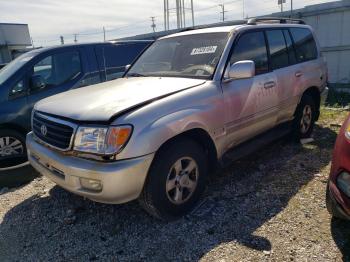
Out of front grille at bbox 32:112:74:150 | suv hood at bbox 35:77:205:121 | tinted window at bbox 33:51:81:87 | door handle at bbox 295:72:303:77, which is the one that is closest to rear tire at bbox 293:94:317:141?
door handle at bbox 295:72:303:77

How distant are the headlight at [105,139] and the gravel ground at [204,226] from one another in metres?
0.90

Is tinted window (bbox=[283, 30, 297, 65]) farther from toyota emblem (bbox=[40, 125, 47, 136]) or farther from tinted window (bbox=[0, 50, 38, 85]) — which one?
tinted window (bbox=[0, 50, 38, 85])

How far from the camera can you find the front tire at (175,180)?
2.95 m

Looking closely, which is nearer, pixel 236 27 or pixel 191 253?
pixel 191 253

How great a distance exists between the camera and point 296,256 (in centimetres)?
268

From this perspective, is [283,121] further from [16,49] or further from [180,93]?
[16,49]

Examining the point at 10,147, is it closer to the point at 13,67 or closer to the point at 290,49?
the point at 13,67

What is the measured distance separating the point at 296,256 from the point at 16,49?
2613 cm

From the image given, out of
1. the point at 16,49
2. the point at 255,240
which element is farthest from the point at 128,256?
the point at 16,49

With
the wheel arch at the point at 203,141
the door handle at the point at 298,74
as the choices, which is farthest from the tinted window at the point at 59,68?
the door handle at the point at 298,74

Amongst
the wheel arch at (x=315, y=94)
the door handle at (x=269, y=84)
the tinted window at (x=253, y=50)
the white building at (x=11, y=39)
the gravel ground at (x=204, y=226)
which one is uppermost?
the white building at (x=11, y=39)

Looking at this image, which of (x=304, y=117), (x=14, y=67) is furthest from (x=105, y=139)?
(x=304, y=117)

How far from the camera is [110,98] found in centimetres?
319

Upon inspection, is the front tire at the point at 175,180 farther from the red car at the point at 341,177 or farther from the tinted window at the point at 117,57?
the tinted window at the point at 117,57
